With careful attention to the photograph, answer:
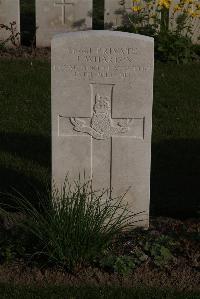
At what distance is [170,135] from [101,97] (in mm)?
2645

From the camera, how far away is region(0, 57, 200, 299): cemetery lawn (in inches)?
215

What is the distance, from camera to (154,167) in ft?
24.9

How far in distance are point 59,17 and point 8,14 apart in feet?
2.43

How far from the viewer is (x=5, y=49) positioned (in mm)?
11062

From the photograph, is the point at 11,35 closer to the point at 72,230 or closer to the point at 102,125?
the point at 102,125

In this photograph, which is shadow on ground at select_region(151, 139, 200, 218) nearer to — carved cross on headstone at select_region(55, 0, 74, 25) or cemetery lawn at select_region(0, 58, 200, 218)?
cemetery lawn at select_region(0, 58, 200, 218)

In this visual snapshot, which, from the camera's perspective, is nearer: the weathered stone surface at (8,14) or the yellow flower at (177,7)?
the yellow flower at (177,7)

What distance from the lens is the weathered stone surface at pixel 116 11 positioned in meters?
11.2

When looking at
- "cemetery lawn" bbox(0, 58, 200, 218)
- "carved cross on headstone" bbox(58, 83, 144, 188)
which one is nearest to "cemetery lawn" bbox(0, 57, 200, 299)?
"cemetery lawn" bbox(0, 58, 200, 218)

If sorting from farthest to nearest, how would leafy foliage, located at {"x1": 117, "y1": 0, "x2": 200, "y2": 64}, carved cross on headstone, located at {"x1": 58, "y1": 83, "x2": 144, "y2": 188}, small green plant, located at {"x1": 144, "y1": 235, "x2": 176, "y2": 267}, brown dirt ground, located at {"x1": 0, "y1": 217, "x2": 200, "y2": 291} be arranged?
leafy foliage, located at {"x1": 117, "y1": 0, "x2": 200, "y2": 64}, carved cross on headstone, located at {"x1": 58, "y1": 83, "x2": 144, "y2": 188}, small green plant, located at {"x1": 144, "y1": 235, "x2": 176, "y2": 267}, brown dirt ground, located at {"x1": 0, "y1": 217, "x2": 200, "y2": 291}

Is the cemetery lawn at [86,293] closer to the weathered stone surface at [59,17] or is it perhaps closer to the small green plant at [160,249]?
the small green plant at [160,249]

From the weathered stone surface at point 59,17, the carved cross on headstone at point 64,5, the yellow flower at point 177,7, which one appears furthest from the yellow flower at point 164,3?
the carved cross on headstone at point 64,5

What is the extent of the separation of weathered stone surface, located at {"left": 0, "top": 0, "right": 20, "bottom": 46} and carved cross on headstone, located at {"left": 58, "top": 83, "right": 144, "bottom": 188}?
5.30 meters

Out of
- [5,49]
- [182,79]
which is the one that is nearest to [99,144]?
[182,79]
